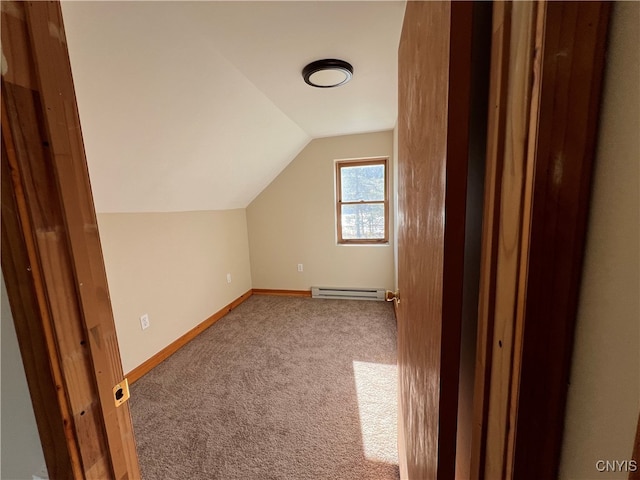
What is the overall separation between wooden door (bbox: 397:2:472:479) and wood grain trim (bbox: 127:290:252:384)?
2285 mm

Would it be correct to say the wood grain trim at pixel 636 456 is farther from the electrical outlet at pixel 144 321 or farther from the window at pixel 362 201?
the window at pixel 362 201

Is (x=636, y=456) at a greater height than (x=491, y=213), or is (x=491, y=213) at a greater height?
(x=491, y=213)

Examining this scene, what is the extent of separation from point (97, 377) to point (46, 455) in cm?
18

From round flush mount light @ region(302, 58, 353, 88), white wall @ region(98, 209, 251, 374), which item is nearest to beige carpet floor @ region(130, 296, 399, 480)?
white wall @ region(98, 209, 251, 374)

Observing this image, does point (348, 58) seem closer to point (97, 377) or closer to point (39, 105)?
point (39, 105)

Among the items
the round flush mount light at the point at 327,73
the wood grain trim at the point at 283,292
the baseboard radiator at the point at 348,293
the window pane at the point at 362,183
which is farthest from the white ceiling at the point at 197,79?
the baseboard radiator at the point at 348,293

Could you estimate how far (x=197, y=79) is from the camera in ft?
5.16

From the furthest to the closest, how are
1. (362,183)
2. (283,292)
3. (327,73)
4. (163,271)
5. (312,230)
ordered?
(283,292)
(312,230)
(362,183)
(163,271)
(327,73)

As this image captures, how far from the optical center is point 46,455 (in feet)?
1.88

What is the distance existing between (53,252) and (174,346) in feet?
7.87

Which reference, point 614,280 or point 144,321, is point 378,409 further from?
point 144,321

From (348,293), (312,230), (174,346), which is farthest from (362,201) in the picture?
(174,346)

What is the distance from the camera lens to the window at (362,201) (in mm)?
3516

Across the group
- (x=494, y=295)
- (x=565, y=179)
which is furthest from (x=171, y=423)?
(x=565, y=179)
